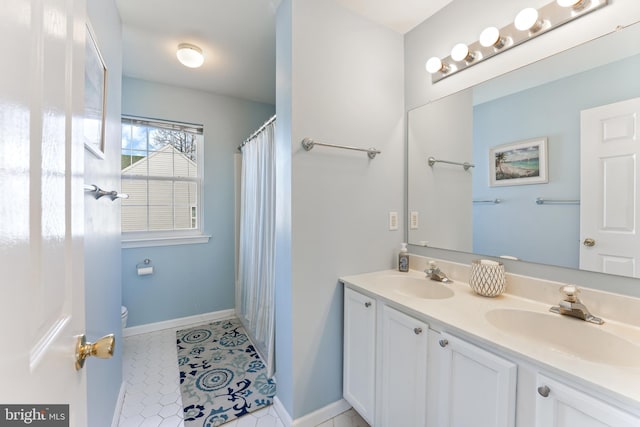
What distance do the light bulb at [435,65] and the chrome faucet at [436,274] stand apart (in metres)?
1.19

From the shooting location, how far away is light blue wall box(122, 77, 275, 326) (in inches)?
101

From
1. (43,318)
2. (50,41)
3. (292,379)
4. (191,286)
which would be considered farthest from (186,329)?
(50,41)

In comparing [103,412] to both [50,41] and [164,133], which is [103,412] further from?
[164,133]

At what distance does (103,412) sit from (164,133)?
241cm

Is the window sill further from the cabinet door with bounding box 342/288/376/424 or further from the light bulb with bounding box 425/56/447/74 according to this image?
the light bulb with bounding box 425/56/447/74

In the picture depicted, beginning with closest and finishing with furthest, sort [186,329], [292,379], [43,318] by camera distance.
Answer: [43,318], [292,379], [186,329]

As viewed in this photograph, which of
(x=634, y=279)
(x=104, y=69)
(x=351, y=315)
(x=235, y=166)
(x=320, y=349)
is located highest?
(x=104, y=69)

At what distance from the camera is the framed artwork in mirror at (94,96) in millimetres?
1030

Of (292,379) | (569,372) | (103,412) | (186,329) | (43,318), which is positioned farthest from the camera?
(186,329)

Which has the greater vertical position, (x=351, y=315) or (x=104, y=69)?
(x=104, y=69)

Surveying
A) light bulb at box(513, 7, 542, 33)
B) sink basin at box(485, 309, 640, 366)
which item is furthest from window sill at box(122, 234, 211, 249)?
light bulb at box(513, 7, 542, 33)

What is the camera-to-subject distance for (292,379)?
1483 mm

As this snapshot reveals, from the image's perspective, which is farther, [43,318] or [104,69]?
[104,69]

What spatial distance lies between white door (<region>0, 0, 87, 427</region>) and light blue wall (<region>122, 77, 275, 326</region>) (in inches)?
90.2
